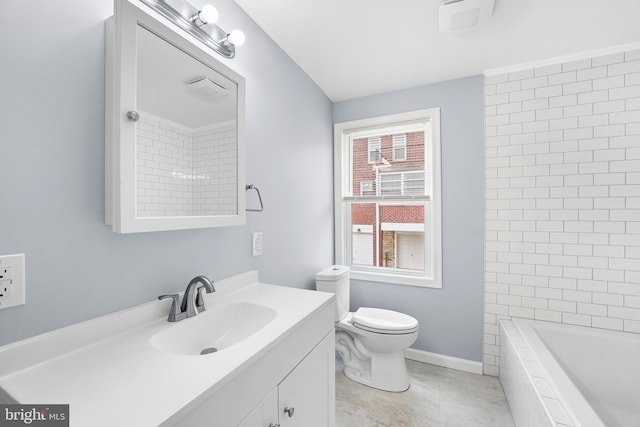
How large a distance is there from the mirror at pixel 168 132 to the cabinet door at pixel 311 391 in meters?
0.69

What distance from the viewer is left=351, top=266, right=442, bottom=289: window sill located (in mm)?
2379

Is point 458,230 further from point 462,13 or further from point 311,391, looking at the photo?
point 311,391

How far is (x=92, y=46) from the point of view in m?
0.89

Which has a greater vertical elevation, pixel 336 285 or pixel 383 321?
pixel 336 285

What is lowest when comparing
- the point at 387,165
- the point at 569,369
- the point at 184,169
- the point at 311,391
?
A: the point at 569,369

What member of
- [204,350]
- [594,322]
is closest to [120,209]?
[204,350]

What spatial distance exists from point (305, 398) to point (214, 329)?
1.53ft

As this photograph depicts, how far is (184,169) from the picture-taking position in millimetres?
1108

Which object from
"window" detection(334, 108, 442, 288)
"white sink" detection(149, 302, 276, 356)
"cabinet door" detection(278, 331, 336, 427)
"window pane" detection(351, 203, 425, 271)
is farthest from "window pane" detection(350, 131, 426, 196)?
"white sink" detection(149, 302, 276, 356)

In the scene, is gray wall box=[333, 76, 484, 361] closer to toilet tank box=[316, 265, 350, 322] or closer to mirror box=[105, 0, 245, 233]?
toilet tank box=[316, 265, 350, 322]

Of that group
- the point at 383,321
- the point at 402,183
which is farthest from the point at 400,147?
the point at 383,321

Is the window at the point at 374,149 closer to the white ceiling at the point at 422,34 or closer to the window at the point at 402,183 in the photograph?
the window at the point at 402,183

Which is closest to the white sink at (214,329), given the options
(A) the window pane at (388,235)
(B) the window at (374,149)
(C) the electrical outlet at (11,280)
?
(C) the electrical outlet at (11,280)

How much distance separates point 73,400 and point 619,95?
120 inches
